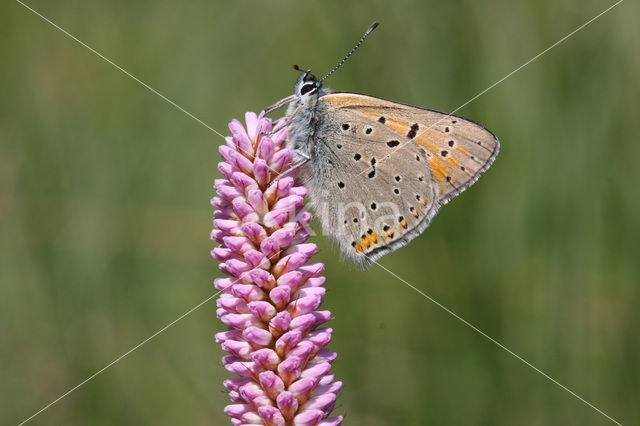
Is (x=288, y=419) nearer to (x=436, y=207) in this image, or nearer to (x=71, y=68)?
(x=436, y=207)

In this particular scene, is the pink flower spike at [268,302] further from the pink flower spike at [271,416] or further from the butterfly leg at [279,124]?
the butterfly leg at [279,124]

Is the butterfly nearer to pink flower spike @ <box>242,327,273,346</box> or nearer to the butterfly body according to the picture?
the butterfly body

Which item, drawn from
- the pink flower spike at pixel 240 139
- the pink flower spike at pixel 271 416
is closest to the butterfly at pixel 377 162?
the pink flower spike at pixel 240 139

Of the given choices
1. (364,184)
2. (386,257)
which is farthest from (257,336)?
(386,257)

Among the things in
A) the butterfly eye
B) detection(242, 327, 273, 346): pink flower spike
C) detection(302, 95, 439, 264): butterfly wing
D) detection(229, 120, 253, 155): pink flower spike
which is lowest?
detection(242, 327, 273, 346): pink flower spike

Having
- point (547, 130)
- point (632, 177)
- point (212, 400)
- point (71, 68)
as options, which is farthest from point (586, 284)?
point (71, 68)

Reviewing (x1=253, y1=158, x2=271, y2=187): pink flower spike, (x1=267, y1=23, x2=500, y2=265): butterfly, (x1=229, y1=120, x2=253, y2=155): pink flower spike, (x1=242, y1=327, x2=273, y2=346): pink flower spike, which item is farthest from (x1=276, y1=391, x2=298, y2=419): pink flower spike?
(x1=267, y1=23, x2=500, y2=265): butterfly

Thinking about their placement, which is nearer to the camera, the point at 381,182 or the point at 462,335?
the point at 381,182
